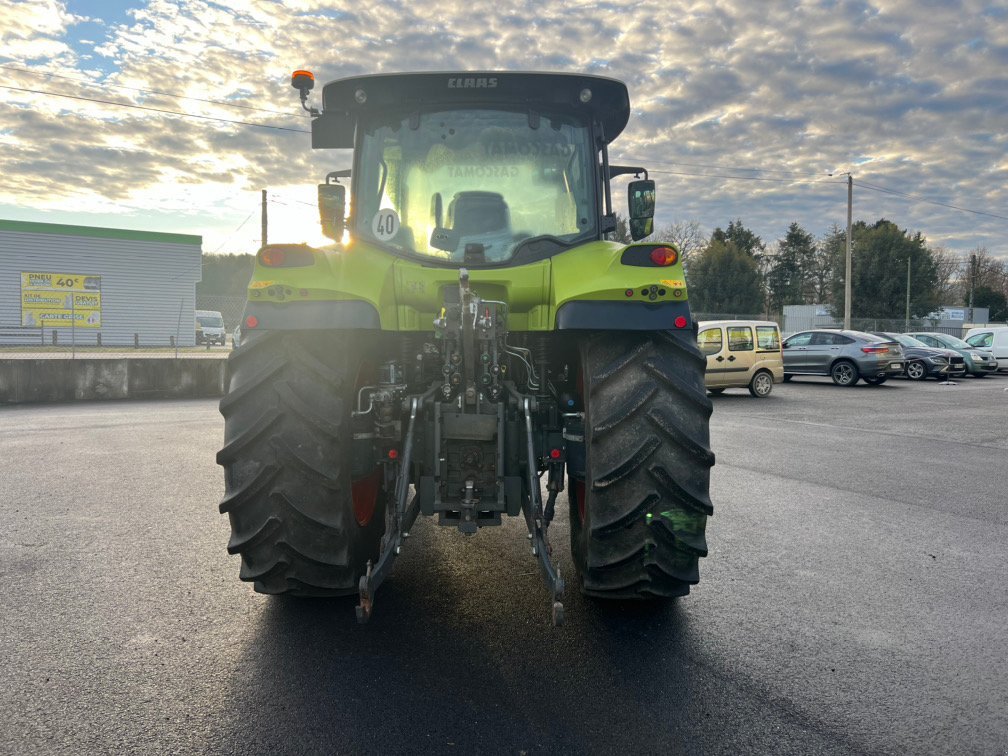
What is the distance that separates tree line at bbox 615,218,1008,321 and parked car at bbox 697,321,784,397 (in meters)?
20.3

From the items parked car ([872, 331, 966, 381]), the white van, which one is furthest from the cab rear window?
the white van

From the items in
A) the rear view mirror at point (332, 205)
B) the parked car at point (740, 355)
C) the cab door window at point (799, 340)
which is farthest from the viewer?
the cab door window at point (799, 340)

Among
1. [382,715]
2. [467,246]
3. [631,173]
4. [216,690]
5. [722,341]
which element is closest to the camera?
[382,715]

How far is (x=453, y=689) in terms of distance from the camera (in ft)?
9.99

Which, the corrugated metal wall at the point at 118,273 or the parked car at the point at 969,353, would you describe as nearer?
the parked car at the point at 969,353

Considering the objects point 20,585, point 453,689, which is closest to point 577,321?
point 453,689

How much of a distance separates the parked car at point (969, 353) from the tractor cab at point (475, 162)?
2552 centimetres

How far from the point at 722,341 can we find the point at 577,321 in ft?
48.6

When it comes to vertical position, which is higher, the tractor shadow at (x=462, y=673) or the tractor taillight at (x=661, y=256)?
the tractor taillight at (x=661, y=256)

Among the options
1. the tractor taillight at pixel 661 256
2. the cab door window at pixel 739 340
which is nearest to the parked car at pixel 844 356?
the cab door window at pixel 739 340

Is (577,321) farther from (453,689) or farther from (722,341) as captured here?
(722,341)

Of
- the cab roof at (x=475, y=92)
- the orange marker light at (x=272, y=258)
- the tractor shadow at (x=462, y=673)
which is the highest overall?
the cab roof at (x=475, y=92)

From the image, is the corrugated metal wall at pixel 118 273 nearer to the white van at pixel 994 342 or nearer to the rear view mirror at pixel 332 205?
the white van at pixel 994 342

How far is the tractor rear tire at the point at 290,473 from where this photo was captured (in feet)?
11.2
